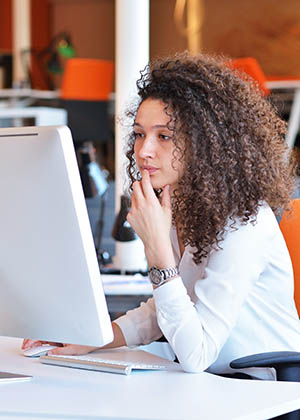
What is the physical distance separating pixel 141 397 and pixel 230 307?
0.32 m

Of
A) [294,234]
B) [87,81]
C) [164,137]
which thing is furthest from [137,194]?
[87,81]

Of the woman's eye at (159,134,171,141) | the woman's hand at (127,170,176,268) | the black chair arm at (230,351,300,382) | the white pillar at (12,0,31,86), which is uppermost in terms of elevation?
the white pillar at (12,0,31,86)

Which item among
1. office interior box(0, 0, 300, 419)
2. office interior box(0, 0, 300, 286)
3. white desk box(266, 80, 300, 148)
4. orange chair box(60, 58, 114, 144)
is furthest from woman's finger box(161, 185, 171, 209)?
white desk box(266, 80, 300, 148)

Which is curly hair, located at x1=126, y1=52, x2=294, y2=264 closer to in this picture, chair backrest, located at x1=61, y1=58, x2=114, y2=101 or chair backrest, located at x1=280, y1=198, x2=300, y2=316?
chair backrest, located at x1=280, y1=198, x2=300, y2=316

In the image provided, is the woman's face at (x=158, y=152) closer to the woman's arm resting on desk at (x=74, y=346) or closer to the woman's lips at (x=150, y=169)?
the woman's lips at (x=150, y=169)

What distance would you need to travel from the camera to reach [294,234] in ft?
6.67

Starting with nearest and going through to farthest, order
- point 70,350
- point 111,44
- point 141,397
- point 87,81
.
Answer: point 141,397
point 70,350
point 87,81
point 111,44

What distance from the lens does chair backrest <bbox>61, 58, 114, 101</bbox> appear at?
341 inches

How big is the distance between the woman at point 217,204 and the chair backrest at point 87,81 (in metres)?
6.99

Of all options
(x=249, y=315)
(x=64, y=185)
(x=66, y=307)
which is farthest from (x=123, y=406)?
(x=249, y=315)

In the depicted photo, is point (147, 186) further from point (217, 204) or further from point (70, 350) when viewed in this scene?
point (70, 350)

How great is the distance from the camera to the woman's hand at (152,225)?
5.08 ft

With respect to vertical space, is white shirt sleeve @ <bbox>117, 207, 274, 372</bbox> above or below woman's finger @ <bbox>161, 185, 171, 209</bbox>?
below

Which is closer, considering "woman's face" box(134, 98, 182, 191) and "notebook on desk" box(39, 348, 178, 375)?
"notebook on desk" box(39, 348, 178, 375)
